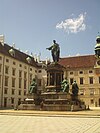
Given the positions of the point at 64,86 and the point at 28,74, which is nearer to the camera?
the point at 64,86

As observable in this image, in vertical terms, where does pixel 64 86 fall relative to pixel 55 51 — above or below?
below

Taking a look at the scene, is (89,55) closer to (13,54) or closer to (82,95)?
(82,95)

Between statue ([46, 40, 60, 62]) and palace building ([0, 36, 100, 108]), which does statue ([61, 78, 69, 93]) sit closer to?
statue ([46, 40, 60, 62])

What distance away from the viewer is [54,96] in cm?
3083

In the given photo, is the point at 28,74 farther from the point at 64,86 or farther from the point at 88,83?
the point at 64,86

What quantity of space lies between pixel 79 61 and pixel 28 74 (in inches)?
649

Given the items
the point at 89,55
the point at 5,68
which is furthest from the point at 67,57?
the point at 5,68

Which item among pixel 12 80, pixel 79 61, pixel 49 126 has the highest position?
pixel 79 61

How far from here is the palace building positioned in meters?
56.4

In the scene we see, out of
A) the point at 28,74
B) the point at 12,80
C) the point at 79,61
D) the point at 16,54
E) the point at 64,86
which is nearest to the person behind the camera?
the point at 64,86

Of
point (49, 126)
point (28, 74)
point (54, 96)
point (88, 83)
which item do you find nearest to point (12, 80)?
point (28, 74)

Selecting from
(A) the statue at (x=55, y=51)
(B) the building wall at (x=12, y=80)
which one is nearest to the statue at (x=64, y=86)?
(A) the statue at (x=55, y=51)

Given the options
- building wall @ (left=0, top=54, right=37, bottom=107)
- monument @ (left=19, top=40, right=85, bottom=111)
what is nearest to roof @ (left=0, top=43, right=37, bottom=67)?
building wall @ (left=0, top=54, right=37, bottom=107)

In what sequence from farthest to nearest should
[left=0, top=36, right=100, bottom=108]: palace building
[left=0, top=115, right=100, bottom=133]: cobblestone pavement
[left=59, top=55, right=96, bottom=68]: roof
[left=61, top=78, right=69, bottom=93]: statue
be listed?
Result: 1. [left=59, top=55, right=96, bottom=68]: roof
2. [left=0, top=36, right=100, bottom=108]: palace building
3. [left=61, top=78, right=69, bottom=93]: statue
4. [left=0, top=115, right=100, bottom=133]: cobblestone pavement
